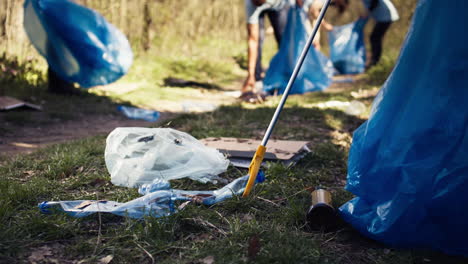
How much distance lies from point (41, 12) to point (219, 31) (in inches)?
187

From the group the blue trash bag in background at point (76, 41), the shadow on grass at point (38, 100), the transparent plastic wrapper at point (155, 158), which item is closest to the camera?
the transparent plastic wrapper at point (155, 158)

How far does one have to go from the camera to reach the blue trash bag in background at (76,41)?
12.8 ft

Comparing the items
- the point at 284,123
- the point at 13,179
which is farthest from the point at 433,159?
the point at 284,123

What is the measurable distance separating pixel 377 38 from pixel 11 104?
5373 mm

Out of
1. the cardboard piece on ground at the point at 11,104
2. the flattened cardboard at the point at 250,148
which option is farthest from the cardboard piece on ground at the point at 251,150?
the cardboard piece on ground at the point at 11,104

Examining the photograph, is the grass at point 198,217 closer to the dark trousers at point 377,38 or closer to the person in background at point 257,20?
the person in background at point 257,20

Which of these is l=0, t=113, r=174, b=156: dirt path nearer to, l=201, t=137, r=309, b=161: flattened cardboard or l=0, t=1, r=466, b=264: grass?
l=0, t=1, r=466, b=264: grass

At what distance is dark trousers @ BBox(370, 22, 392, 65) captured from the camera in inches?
268

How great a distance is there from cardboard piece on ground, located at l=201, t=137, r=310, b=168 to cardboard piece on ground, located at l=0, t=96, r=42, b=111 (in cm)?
189

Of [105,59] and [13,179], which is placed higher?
[105,59]

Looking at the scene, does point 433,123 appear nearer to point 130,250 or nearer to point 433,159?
point 433,159

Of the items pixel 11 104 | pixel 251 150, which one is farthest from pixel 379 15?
pixel 11 104

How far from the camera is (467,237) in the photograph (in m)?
1.38

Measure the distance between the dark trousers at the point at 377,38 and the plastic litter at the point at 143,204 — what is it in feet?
18.8
